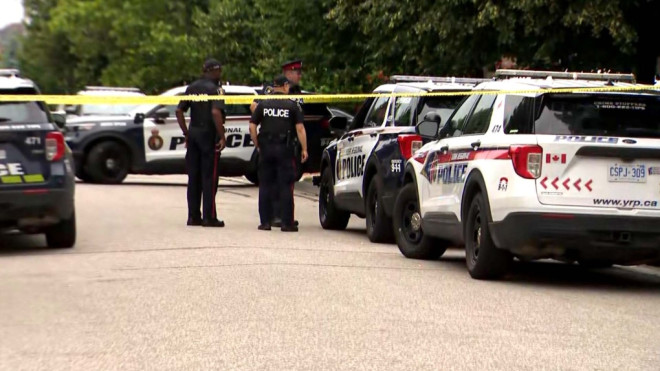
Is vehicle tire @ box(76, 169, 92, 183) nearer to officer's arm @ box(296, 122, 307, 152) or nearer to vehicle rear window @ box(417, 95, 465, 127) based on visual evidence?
officer's arm @ box(296, 122, 307, 152)

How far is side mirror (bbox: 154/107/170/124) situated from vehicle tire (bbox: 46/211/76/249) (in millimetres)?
11140

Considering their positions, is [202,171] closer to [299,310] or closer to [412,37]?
[412,37]

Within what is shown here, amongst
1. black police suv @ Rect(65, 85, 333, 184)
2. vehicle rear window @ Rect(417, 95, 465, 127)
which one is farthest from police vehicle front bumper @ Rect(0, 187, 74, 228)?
black police suv @ Rect(65, 85, 333, 184)

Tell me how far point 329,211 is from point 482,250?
5787mm

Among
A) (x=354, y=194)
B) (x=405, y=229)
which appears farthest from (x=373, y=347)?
(x=354, y=194)

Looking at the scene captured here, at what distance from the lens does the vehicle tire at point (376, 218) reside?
14227mm

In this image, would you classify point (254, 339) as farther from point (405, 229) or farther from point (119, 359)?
point (405, 229)

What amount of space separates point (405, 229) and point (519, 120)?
2.85 m

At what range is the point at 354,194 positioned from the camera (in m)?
15.3

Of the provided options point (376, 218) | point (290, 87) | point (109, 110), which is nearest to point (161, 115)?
point (109, 110)

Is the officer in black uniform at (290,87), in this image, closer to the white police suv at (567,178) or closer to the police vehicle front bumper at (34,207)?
the police vehicle front bumper at (34,207)

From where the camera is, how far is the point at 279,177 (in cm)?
1530

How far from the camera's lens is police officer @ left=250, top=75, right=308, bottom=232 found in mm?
15117

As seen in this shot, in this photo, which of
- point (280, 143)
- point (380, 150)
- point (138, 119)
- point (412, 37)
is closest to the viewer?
point (380, 150)
